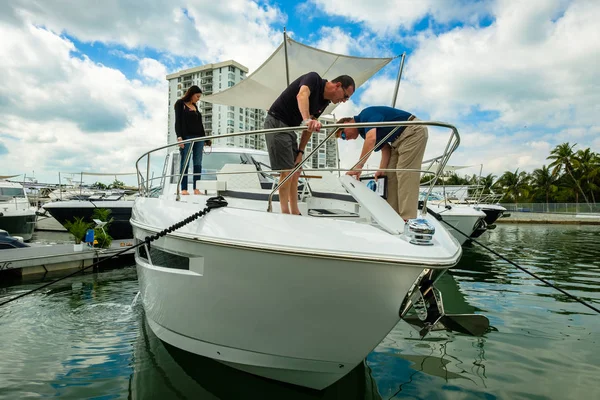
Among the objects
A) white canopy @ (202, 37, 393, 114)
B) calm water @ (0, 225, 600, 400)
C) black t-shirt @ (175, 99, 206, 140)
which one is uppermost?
white canopy @ (202, 37, 393, 114)

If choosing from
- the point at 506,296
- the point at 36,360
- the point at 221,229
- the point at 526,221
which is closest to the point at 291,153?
the point at 221,229

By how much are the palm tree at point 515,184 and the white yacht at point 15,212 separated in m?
50.8

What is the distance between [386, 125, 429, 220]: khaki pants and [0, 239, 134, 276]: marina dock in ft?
21.6

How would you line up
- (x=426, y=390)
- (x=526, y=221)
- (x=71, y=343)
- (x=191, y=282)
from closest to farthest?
(x=191, y=282), (x=426, y=390), (x=71, y=343), (x=526, y=221)

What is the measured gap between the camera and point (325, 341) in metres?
2.32

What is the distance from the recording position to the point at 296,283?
2.18m

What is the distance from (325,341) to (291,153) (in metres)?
1.52

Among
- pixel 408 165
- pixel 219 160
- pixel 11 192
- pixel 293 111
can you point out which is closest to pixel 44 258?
pixel 219 160

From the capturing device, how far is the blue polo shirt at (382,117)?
3.16m

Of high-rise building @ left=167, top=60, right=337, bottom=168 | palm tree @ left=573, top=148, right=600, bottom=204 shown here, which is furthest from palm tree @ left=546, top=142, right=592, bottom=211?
high-rise building @ left=167, top=60, right=337, bottom=168

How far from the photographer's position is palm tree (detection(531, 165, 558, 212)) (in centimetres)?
4441

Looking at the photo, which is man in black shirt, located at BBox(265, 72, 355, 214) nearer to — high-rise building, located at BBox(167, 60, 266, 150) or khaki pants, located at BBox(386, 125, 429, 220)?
khaki pants, located at BBox(386, 125, 429, 220)

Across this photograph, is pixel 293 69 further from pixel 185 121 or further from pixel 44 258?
pixel 44 258

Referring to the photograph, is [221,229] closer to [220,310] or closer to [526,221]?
[220,310]
